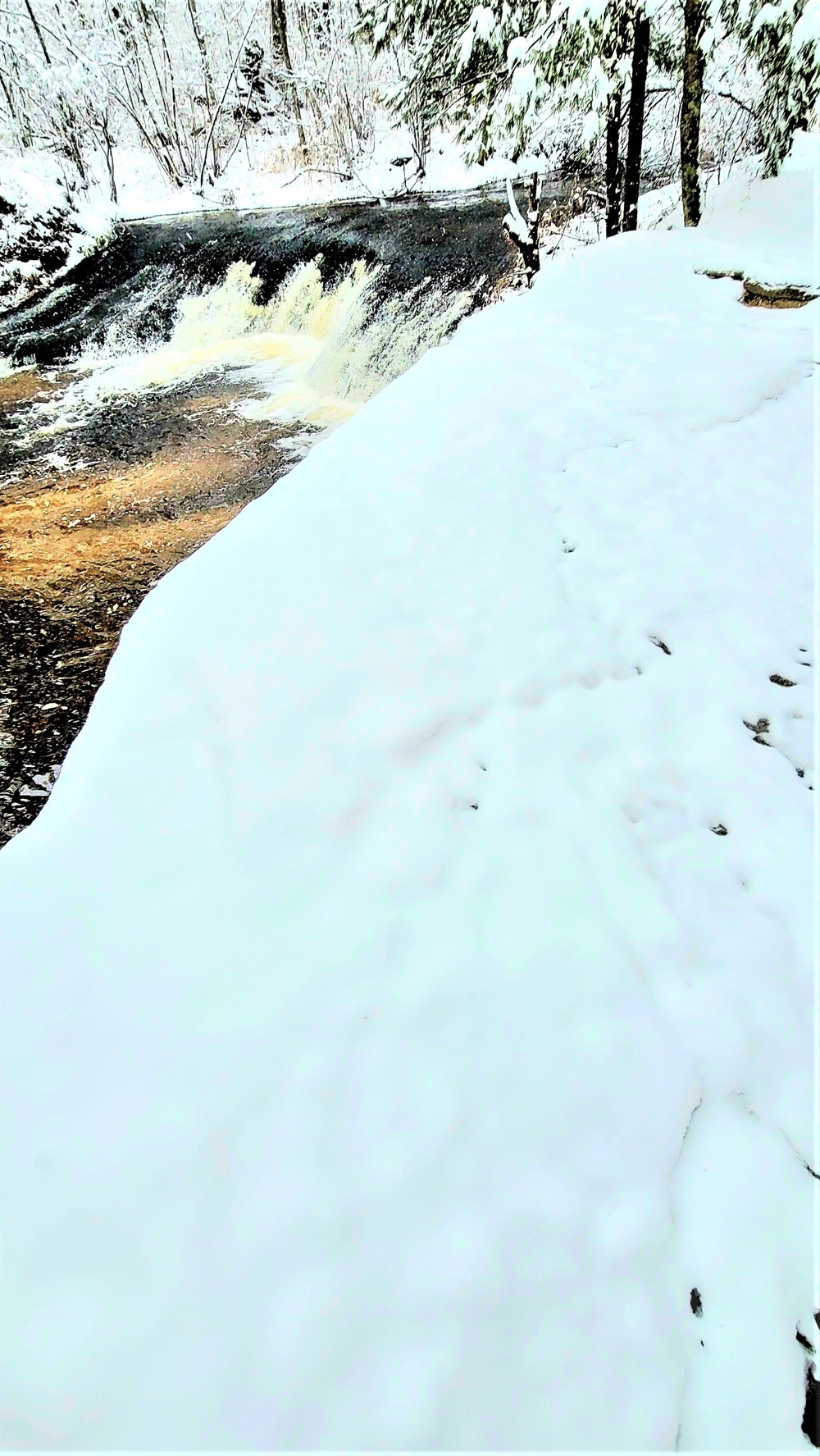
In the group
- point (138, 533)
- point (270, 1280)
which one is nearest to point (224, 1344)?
point (270, 1280)

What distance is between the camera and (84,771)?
5.79 feet

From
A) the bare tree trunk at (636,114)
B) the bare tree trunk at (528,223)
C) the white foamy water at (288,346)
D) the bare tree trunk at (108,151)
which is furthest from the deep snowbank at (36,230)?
the bare tree trunk at (636,114)

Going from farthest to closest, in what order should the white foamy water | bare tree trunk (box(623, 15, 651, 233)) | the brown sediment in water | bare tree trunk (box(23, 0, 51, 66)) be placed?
bare tree trunk (box(23, 0, 51, 66)) → the white foamy water → bare tree trunk (box(623, 15, 651, 233)) → the brown sediment in water

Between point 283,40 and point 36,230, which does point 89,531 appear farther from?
point 283,40

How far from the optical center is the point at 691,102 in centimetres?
536

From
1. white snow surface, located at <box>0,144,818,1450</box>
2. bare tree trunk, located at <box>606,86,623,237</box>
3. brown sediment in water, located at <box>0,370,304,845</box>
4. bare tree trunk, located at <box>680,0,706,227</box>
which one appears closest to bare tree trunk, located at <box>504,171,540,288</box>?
bare tree trunk, located at <box>606,86,623,237</box>

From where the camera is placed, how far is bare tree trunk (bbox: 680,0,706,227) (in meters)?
5.08

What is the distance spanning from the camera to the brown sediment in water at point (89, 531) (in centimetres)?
363

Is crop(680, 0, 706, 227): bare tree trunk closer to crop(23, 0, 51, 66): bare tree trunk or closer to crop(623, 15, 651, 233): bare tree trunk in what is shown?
crop(623, 15, 651, 233): bare tree trunk

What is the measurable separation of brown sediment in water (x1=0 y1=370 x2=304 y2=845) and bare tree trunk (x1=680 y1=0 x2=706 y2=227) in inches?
159

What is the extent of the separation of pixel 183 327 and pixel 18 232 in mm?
5028

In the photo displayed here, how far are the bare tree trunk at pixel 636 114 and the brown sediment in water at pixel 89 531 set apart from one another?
3834 mm

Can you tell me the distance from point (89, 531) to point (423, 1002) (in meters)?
5.02

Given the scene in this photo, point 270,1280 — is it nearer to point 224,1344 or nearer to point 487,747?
point 224,1344
